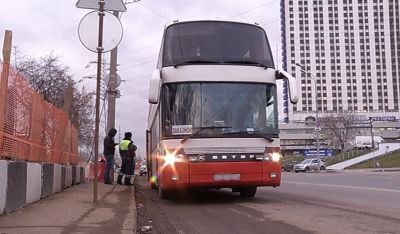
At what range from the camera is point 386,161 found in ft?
193

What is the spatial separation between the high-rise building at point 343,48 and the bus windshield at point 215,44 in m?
60.6

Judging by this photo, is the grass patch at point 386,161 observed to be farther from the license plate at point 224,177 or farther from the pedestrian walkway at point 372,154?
the license plate at point 224,177

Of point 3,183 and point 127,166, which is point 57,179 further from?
point 127,166

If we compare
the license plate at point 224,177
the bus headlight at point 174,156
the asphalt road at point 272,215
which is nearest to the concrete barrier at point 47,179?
the asphalt road at point 272,215

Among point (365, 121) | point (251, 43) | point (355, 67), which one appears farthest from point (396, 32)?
point (251, 43)

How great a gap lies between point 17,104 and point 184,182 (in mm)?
3721

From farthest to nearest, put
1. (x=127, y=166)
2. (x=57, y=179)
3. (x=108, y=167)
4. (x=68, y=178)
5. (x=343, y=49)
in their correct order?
(x=343, y=49)
(x=127, y=166)
(x=108, y=167)
(x=68, y=178)
(x=57, y=179)

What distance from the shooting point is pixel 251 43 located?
11.3 metres

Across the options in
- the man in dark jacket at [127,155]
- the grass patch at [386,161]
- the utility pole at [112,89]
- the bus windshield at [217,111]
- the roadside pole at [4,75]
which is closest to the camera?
the roadside pole at [4,75]

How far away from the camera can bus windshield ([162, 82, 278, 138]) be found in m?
10.7

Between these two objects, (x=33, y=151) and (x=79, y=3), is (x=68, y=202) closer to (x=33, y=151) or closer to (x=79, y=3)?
(x=33, y=151)

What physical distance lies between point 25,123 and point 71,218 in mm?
2415

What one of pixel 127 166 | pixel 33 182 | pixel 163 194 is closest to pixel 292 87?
pixel 163 194

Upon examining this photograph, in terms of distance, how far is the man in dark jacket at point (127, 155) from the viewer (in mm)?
17203
